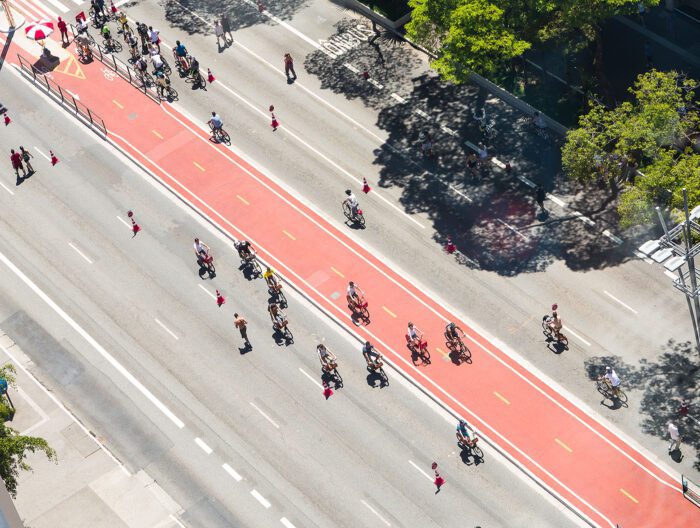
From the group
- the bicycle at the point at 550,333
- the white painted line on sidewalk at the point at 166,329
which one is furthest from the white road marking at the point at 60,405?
the bicycle at the point at 550,333

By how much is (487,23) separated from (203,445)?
2712 cm

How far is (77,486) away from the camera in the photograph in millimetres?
57438

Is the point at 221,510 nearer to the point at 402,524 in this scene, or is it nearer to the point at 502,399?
the point at 402,524

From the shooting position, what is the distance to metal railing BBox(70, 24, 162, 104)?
76.9 metres

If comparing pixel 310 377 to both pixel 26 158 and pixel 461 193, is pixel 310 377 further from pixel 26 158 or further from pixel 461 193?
pixel 26 158

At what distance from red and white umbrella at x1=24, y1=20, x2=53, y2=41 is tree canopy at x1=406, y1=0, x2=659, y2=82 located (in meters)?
25.0

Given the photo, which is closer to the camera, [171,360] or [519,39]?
[171,360]

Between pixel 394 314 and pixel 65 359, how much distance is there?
1726 centimetres

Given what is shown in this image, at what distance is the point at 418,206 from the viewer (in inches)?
2726

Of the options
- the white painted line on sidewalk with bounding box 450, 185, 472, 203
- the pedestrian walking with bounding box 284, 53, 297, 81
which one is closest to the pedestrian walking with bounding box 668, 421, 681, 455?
the white painted line on sidewalk with bounding box 450, 185, 472, 203

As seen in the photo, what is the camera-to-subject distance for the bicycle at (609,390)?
195ft

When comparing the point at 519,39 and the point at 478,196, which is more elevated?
the point at 519,39

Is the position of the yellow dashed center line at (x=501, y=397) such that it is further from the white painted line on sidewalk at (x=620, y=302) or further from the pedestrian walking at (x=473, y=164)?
the pedestrian walking at (x=473, y=164)

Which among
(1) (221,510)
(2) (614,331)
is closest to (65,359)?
(1) (221,510)
